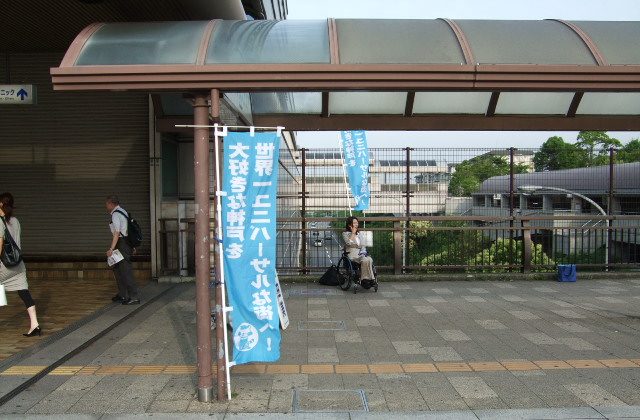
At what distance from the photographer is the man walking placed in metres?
8.33

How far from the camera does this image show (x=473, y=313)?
814cm

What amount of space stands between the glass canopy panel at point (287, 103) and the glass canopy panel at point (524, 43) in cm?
226

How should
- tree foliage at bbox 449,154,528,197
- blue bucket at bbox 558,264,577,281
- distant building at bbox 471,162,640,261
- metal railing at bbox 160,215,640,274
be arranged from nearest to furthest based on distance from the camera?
1. blue bucket at bbox 558,264,577,281
2. metal railing at bbox 160,215,640,274
3. tree foliage at bbox 449,154,528,197
4. distant building at bbox 471,162,640,261

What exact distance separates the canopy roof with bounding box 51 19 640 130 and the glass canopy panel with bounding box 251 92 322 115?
1.69m

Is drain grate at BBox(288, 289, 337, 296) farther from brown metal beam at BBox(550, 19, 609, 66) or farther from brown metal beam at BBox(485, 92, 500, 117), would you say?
brown metal beam at BBox(550, 19, 609, 66)

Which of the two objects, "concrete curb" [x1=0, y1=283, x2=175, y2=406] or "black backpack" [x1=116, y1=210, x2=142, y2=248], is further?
"black backpack" [x1=116, y1=210, x2=142, y2=248]

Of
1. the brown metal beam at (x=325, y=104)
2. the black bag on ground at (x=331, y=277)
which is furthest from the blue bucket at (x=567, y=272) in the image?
the brown metal beam at (x=325, y=104)

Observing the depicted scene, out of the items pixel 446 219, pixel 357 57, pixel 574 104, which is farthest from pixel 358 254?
pixel 357 57

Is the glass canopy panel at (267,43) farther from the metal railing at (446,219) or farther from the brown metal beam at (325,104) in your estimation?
the metal railing at (446,219)

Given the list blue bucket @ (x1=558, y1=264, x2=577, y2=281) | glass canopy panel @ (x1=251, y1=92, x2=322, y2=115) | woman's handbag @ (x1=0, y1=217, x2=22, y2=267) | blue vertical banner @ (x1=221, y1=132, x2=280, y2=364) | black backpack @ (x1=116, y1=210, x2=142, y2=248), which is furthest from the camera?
blue bucket @ (x1=558, y1=264, x2=577, y2=281)

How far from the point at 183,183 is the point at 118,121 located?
1750 mm

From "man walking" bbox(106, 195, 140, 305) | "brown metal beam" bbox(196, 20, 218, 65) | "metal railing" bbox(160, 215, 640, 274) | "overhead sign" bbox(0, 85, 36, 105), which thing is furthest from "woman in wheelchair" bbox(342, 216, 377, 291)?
"overhead sign" bbox(0, 85, 36, 105)

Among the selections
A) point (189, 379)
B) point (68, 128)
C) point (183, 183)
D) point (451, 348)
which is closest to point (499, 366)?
point (451, 348)

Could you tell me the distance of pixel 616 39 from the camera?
5.27 m
